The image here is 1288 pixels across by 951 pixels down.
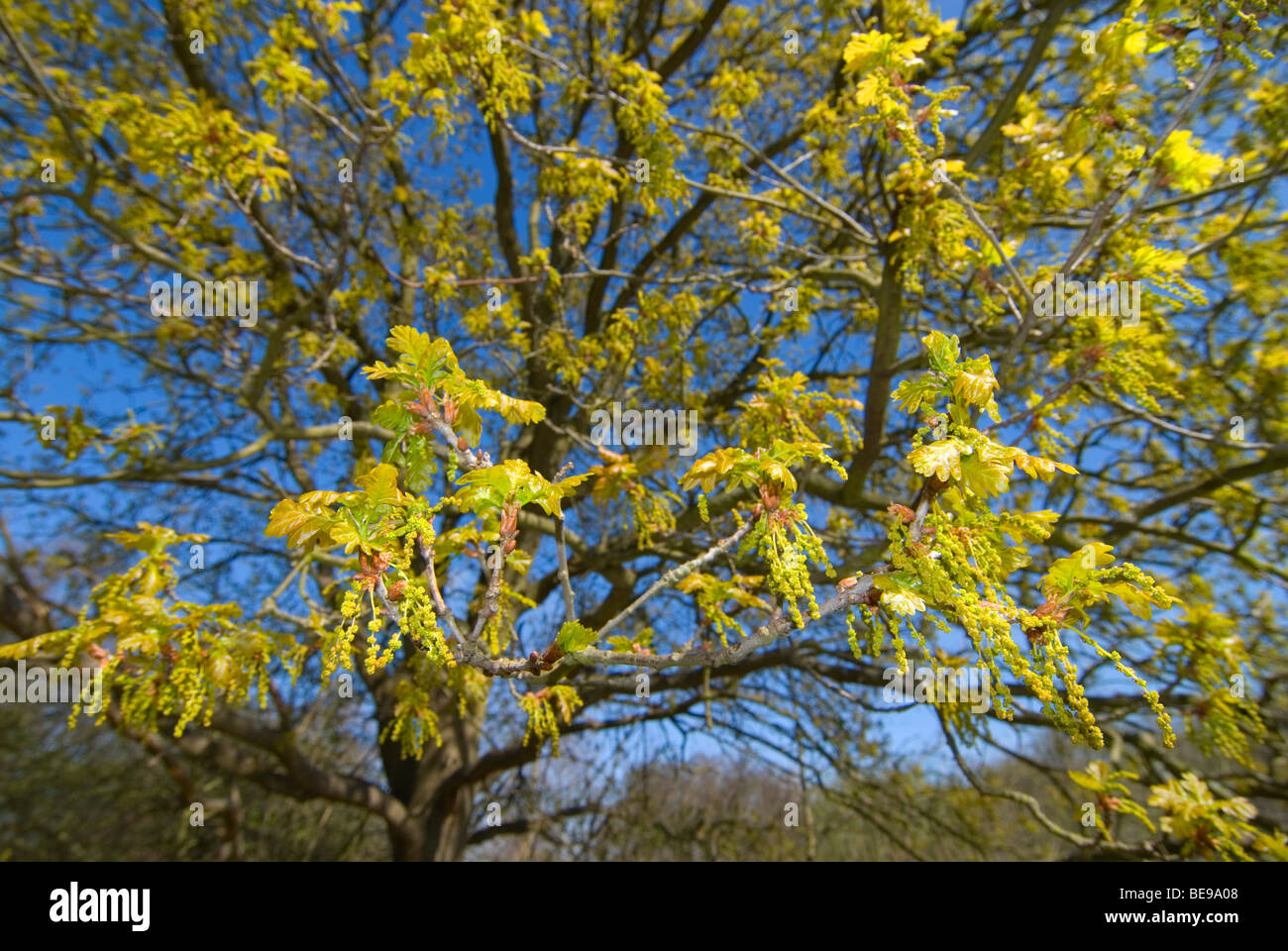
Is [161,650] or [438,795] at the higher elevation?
[161,650]

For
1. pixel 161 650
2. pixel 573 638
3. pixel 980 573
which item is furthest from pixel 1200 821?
pixel 161 650

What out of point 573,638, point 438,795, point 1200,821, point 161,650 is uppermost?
point 573,638

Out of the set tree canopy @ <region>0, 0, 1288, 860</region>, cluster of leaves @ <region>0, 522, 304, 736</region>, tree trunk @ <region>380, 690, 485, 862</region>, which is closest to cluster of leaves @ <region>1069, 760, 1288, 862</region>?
tree canopy @ <region>0, 0, 1288, 860</region>

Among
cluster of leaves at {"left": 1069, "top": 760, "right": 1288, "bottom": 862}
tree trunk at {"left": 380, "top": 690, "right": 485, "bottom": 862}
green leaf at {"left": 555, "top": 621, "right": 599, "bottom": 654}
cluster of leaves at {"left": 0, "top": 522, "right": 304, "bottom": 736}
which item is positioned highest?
green leaf at {"left": 555, "top": 621, "right": 599, "bottom": 654}

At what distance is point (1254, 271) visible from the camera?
361 cm

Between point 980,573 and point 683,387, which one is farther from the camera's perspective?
point 683,387

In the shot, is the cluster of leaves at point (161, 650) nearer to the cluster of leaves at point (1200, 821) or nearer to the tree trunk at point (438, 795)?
the tree trunk at point (438, 795)

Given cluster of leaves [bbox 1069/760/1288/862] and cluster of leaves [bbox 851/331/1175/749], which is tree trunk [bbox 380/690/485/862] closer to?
cluster of leaves [bbox 1069/760/1288/862]

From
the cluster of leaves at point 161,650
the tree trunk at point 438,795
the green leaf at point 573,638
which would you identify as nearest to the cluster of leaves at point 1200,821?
the green leaf at point 573,638

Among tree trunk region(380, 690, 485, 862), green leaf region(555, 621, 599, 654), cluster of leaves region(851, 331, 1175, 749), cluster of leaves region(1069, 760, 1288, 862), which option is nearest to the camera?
cluster of leaves region(851, 331, 1175, 749)

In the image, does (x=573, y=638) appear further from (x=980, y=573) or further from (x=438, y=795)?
(x=438, y=795)

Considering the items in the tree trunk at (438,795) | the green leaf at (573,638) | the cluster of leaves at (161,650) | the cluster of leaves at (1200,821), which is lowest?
the tree trunk at (438,795)

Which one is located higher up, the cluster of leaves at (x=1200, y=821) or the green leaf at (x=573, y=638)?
the green leaf at (x=573, y=638)

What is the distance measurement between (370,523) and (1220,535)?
6.88 meters
